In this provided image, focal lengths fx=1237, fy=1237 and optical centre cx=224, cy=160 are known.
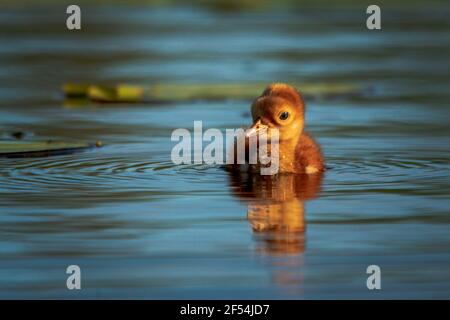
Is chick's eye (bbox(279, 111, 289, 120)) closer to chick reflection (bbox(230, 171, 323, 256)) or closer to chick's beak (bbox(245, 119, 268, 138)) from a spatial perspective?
chick's beak (bbox(245, 119, 268, 138))

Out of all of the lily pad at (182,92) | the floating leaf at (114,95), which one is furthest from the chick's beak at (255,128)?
the floating leaf at (114,95)

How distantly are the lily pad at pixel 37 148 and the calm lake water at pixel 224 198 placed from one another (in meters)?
0.21

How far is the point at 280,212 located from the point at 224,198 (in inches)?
24.0

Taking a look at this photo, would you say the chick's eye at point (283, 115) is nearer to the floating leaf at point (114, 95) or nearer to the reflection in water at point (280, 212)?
the reflection in water at point (280, 212)

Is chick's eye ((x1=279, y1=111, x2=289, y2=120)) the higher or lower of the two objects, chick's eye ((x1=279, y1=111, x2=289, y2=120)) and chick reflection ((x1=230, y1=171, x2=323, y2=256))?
the higher

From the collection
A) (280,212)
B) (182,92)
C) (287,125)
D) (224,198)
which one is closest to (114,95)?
(182,92)

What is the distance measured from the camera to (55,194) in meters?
8.31

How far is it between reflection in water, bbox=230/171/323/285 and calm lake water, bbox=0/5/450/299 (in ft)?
0.05

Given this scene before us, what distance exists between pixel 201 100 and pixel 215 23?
39.4 feet

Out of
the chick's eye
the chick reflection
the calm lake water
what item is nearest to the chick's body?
the chick's eye

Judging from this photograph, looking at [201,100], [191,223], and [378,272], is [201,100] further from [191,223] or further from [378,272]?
[378,272]

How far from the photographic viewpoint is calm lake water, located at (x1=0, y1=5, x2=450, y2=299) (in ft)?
20.0

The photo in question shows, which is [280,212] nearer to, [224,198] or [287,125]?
[224,198]

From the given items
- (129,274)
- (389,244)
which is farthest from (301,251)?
(129,274)
